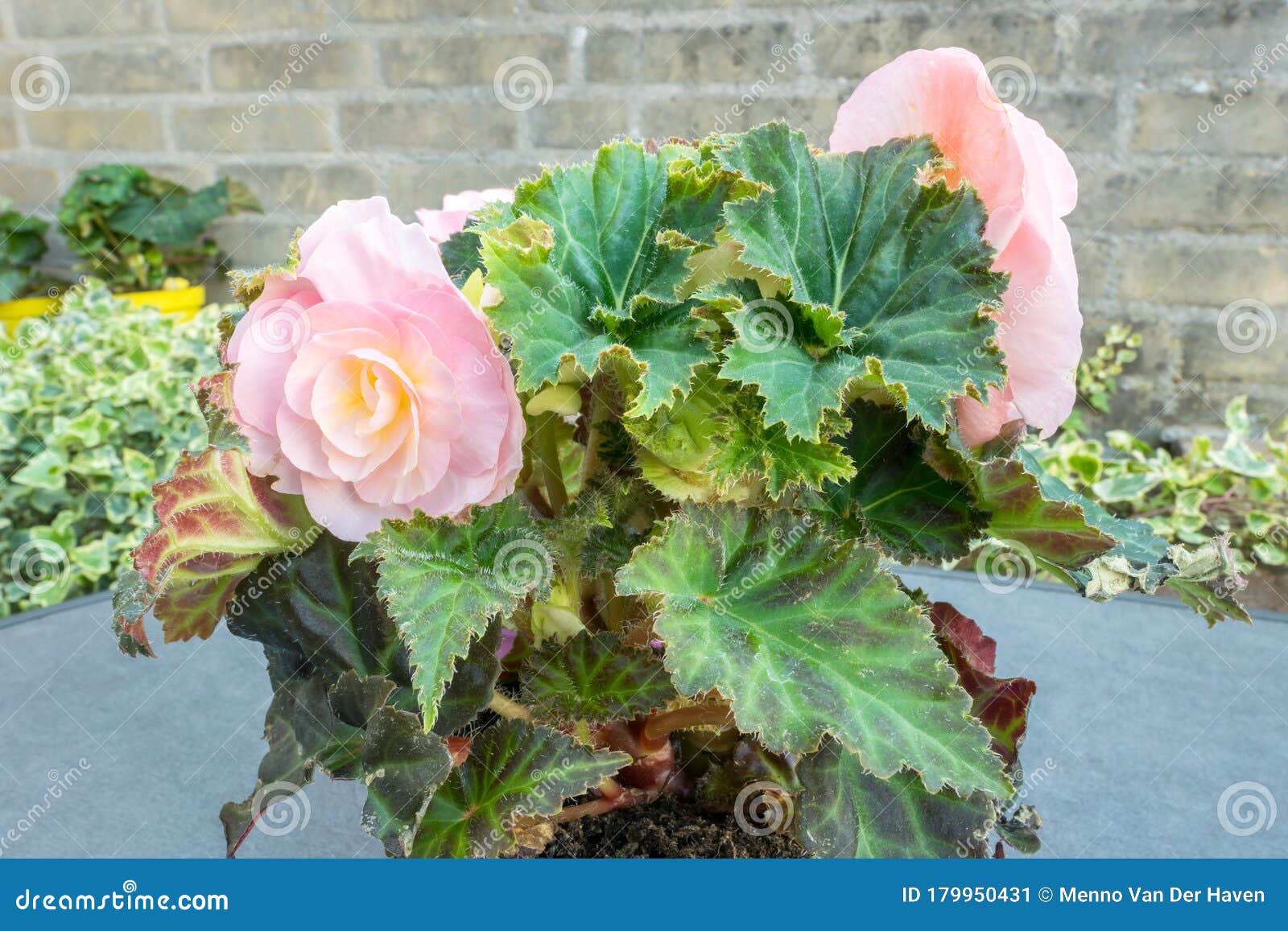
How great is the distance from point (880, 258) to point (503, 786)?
0.28 m

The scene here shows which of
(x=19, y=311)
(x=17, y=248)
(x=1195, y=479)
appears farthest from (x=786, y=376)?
(x=17, y=248)

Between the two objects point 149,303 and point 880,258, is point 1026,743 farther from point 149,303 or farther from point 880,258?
point 149,303

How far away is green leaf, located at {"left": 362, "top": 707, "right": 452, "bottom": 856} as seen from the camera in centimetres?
42

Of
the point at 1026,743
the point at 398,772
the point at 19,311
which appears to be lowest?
the point at 19,311

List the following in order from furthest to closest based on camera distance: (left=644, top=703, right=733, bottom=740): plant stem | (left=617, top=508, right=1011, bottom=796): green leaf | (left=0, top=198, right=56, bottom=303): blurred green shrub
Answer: (left=0, top=198, right=56, bottom=303): blurred green shrub, (left=644, top=703, right=733, bottom=740): plant stem, (left=617, top=508, right=1011, bottom=796): green leaf

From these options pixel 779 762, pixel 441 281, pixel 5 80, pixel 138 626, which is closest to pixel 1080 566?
pixel 779 762

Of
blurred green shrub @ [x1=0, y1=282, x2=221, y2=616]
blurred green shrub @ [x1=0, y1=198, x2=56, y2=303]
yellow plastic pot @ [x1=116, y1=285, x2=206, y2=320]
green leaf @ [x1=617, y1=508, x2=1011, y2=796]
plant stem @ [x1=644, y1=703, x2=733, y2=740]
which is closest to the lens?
green leaf @ [x1=617, y1=508, x2=1011, y2=796]

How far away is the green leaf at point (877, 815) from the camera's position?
44cm

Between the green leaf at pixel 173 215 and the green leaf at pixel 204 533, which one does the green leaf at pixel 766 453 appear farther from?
the green leaf at pixel 173 215

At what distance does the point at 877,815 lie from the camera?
0.46 meters

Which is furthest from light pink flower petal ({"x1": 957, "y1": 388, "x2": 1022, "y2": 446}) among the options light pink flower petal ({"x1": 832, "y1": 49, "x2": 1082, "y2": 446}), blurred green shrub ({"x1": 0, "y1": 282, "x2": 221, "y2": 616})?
blurred green shrub ({"x1": 0, "y1": 282, "x2": 221, "y2": 616})

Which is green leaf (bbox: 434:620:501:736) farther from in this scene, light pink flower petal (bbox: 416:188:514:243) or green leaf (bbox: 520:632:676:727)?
light pink flower petal (bbox: 416:188:514:243)

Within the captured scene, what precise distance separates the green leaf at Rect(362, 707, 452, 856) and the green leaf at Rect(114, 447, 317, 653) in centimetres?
10

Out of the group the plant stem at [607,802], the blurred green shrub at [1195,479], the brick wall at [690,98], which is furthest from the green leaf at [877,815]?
the brick wall at [690,98]
